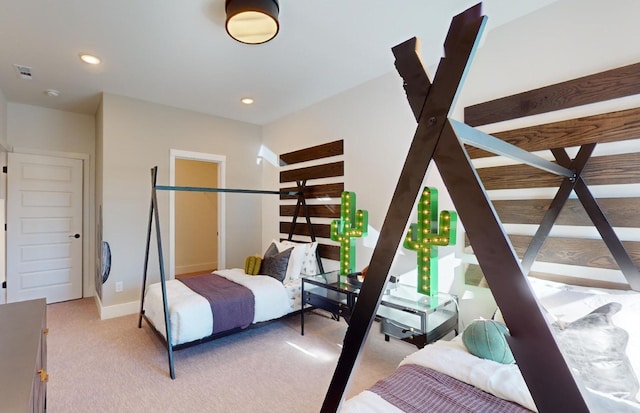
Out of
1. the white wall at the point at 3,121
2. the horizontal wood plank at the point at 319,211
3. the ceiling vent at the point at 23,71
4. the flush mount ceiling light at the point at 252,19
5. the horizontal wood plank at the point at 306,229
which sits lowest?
the horizontal wood plank at the point at 306,229

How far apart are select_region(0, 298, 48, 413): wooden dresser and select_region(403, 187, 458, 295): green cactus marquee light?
2194 mm

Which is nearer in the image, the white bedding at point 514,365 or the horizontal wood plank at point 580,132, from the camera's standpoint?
the white bedding at point 514,365

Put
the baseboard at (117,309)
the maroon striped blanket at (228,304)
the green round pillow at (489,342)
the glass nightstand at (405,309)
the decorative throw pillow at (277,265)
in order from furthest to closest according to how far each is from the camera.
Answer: the baseboard at (117,309), the decorative throw pillow at (277,265), the maroon striped blanket at (228,304), the glass nightstand at (405,309), the green round pillow at (489,342)

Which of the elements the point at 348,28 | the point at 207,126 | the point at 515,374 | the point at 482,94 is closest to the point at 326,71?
the point at 348,28

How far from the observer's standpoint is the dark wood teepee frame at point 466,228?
0.54 metres

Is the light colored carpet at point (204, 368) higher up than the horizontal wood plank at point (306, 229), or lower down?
lower down

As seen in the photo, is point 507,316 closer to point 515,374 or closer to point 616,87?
point 515,374

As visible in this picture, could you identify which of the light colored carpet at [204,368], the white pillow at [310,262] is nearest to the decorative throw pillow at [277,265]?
the white pillow at [310,262]

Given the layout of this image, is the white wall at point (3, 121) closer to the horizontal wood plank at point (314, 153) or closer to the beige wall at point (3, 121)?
the beige wall at point (3, 121)

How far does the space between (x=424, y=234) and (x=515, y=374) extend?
119 centimetres

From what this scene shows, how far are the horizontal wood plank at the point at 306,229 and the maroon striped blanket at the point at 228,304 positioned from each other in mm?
1196

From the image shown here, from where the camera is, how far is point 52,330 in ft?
10.3

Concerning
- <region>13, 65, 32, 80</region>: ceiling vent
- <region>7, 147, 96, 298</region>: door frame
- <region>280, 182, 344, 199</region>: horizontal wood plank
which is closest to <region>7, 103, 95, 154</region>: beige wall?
<region>7, 147, 96, 298</region>: door frame

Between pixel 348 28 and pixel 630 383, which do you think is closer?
pixel 630 383
